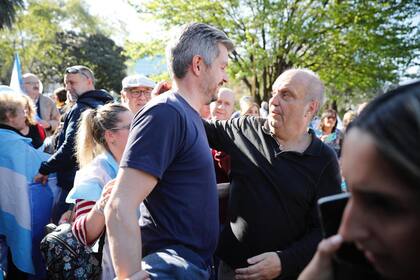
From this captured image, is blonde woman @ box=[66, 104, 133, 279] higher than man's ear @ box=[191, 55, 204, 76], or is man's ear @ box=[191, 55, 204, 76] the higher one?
man's ear @ box=[191, 55, 204, 76]

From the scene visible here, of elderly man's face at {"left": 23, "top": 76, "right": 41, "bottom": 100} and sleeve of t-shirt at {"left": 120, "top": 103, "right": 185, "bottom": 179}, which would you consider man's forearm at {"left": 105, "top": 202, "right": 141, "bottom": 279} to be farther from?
elderly man's face at {"left": 23, "top": 76, "right": 41, "bottom": 100}

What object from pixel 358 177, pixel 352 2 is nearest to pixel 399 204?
pixel 358 177

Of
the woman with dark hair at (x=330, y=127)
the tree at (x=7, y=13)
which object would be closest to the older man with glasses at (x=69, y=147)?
the woman with dark hair at (x=330, y=127)

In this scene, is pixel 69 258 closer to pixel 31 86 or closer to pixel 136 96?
pixel 136 96

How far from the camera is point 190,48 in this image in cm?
205


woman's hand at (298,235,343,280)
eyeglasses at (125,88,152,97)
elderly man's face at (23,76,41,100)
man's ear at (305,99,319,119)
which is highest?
elderly man's face at (23,76,41,100)

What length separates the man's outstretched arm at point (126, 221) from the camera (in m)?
1.66

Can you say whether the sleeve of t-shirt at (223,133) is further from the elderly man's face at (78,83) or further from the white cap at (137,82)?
the elderly man's face at (78,83)

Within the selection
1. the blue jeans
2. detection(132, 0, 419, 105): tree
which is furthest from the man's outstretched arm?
detection(132, 0, 419, 105): tree

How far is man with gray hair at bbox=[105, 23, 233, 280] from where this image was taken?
169 cm

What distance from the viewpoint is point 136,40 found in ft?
59.1

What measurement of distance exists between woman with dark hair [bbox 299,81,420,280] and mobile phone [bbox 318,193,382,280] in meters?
0.05

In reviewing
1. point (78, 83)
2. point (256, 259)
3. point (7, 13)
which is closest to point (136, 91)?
point (78, 83)

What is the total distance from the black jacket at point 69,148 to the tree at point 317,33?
11.3m
